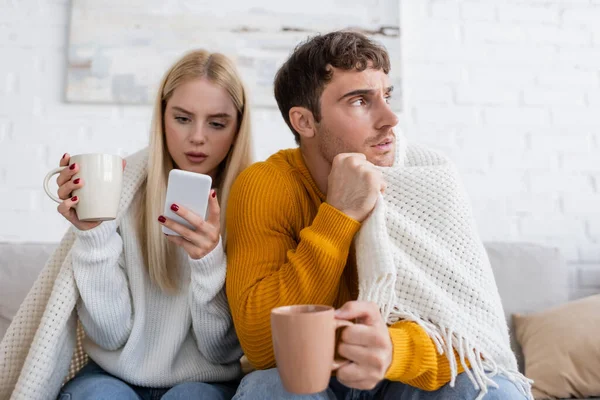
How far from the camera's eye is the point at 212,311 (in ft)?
3.76

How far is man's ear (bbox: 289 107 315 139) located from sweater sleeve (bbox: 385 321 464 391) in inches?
20.3

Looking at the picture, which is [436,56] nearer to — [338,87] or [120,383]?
[338,87]

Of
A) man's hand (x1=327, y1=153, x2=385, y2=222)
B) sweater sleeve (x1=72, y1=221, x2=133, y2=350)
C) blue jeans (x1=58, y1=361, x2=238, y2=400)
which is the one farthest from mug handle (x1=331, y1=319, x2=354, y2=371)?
sweater sleeve (x1=72, y1=221, x2=133, y2=350)

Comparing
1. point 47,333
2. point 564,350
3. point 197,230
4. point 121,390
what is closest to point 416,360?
point 197,230

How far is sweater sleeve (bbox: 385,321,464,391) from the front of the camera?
853 millimetres

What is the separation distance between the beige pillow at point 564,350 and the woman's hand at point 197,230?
1007 millimetres

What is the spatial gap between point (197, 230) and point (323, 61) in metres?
0.49

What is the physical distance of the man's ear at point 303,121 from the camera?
1.30 metres

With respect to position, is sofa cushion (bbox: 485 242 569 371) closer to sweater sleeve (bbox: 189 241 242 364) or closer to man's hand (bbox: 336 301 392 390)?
sweater sleeve (bbox: 189 241 242 364)

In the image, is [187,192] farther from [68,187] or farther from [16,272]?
[16,272]

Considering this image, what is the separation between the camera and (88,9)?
6.68 ft

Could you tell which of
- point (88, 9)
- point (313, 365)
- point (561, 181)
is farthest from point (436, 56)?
point (313, 365)

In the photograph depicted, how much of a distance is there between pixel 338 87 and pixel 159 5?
1116 mm

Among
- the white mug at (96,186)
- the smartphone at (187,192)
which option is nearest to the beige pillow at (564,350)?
the smartphone at (187,192)
